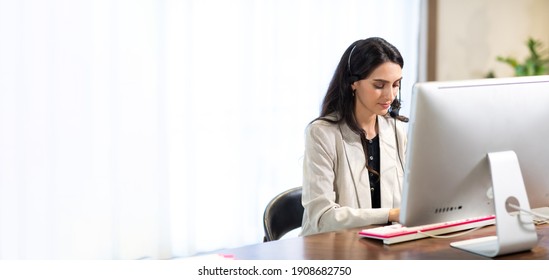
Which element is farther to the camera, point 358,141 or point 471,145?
point 358,141

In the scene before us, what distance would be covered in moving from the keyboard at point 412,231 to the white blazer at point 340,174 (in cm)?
32

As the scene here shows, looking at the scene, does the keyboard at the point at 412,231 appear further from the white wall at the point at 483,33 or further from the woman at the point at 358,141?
the white wall at the point at 483,33

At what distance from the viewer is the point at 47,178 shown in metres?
3.51

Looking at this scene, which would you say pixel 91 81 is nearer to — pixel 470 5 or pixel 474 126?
pixel 474 126

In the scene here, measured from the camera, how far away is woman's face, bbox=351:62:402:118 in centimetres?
259

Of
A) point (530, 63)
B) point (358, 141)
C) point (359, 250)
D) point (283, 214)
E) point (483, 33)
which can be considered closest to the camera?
point (359, 250)

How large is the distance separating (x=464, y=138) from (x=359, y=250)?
0.43m

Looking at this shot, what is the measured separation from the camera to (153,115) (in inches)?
156

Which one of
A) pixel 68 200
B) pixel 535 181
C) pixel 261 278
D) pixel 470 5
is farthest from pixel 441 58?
pixel 261 278

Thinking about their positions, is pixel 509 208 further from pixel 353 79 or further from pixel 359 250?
pixel 353 79

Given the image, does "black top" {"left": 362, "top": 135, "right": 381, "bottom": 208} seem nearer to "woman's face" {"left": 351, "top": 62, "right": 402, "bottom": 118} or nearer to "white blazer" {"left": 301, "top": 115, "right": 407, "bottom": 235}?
"white blazer" {"left": 301, "top": 115, "right": 407, "bottom": 235}

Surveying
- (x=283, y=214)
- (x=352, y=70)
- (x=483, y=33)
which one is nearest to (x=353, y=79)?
(x=352, y=70)

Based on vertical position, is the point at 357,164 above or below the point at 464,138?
below

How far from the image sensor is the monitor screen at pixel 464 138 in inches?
66.2
